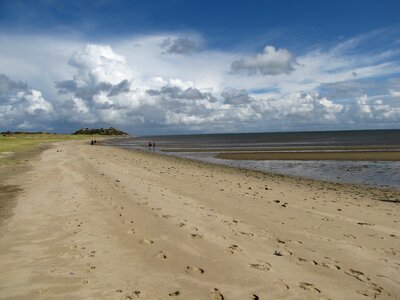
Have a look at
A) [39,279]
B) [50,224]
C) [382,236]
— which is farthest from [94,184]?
[382,236]

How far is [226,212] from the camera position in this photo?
11.9m

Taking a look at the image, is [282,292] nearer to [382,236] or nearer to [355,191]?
[382,236]

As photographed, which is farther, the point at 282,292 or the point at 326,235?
the point at 326,235

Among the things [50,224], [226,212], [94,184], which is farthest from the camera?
[94,184]

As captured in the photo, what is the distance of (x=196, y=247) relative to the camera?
26.7ft

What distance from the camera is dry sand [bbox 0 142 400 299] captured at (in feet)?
19.8

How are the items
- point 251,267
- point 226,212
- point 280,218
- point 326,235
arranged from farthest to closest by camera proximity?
point 226,212
point 280,218
point 326,235
point 251,267

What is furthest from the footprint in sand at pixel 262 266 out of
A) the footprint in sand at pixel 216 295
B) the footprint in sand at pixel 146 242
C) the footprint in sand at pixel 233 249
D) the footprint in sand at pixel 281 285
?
the footprint in sand at pixel 146 242

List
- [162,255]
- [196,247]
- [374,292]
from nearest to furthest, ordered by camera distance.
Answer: [374,292] < [162,255] < [196,247]

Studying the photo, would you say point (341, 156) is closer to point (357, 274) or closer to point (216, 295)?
point (357, 274)

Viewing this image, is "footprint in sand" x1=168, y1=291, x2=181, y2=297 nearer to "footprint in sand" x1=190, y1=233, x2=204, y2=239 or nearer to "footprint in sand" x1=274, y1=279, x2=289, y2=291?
"footprint in sand" x1=274, y1=279, x2=289, y2=291

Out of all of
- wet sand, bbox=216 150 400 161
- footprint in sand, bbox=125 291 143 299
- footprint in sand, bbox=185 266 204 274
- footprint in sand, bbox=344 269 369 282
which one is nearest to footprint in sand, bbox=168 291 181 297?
footprint in sand, bbox=125 291 143 299

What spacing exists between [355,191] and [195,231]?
1247cm

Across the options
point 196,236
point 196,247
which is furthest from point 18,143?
point 196,247
